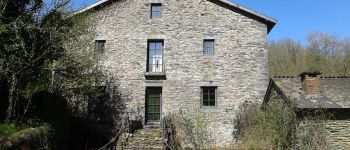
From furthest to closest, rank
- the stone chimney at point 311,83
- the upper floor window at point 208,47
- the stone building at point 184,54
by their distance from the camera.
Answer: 1. the upper floor window at point 208,47
2. the stone building at point 184,54
3. the stone chimney at point 311,83

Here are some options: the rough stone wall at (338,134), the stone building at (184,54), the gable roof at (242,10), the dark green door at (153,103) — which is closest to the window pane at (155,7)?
the stone building at (184,54)

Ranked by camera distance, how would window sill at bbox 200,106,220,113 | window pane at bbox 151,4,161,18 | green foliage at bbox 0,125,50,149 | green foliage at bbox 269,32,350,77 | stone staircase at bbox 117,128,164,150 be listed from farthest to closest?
green foliage at bbox 269,32,350,77 < window pane at bbox 151,4,161,18 < window sill at bbox 200,106,220,113 < stone staircase at bbox 117,128,164,150 < green foliage at bbox 0,125,50,149

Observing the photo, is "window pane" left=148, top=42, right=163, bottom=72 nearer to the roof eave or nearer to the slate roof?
the roof eave

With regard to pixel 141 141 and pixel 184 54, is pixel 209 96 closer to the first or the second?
pixel 184 54

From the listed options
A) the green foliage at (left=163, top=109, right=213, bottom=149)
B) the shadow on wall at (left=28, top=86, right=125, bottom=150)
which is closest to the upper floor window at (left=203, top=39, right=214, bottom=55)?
the green foliage at (left=163, top=109, right=213, bottom=149)

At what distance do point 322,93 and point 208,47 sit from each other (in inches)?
260

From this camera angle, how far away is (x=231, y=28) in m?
20.1

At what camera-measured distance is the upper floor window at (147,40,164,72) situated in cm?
2009

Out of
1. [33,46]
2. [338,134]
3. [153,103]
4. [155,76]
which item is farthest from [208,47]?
[33,46]

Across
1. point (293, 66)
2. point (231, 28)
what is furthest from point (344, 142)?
point (293, 66)

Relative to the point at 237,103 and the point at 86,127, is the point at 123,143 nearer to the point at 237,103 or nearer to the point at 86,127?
the point at 86,127

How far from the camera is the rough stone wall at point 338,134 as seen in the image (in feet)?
46.2

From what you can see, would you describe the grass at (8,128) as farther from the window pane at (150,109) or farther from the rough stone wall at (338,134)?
the rough stone wall at (338,134)

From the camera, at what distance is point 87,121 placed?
1928 cm
